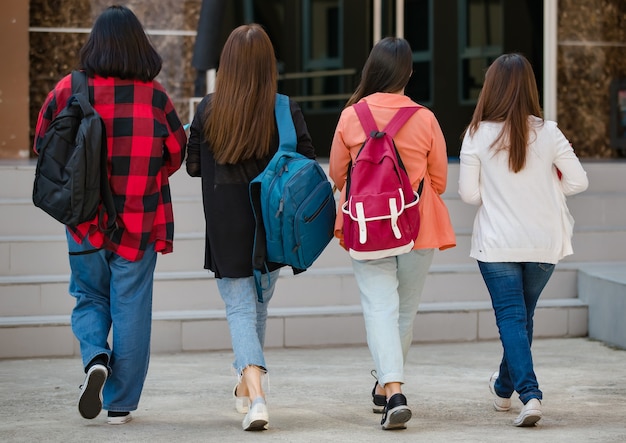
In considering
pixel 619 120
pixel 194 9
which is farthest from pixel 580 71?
pixel 194 9

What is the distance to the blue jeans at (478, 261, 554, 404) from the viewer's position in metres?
5.19

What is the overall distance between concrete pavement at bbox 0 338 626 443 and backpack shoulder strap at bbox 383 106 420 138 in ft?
4.28

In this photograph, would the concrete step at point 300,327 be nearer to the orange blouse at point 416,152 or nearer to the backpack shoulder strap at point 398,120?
the orange blouse at point 416,152

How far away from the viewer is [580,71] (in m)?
12.5

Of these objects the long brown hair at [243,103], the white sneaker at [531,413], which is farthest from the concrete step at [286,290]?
the white sneaker at [531,413]

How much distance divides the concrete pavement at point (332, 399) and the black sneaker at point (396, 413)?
0.04 metres

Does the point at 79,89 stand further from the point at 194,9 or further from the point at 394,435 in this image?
the point at 194,9

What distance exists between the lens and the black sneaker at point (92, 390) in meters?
5.00

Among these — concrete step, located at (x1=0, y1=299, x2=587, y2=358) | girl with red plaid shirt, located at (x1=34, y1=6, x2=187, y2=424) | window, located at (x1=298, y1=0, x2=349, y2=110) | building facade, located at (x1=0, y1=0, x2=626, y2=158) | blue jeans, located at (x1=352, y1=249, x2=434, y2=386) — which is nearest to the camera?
girl with red plaid shirt, located at (x1=34, y1=6, x2=187, y2=424)

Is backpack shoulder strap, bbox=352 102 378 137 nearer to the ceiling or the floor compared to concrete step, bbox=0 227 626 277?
nearer to the ceiling

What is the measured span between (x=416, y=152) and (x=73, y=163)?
1477 mm

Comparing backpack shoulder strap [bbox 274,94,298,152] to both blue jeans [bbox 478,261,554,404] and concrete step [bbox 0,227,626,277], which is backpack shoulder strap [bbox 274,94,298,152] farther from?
concrete step [bbox 0,227,626,277]

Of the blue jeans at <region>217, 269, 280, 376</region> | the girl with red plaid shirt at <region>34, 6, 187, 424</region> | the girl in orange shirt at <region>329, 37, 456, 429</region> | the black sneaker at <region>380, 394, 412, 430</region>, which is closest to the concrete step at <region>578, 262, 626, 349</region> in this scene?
the girl in orange shirt at <region>329, 37, 456, 429</region>

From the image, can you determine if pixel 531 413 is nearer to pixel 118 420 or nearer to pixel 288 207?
pixel 288 207
